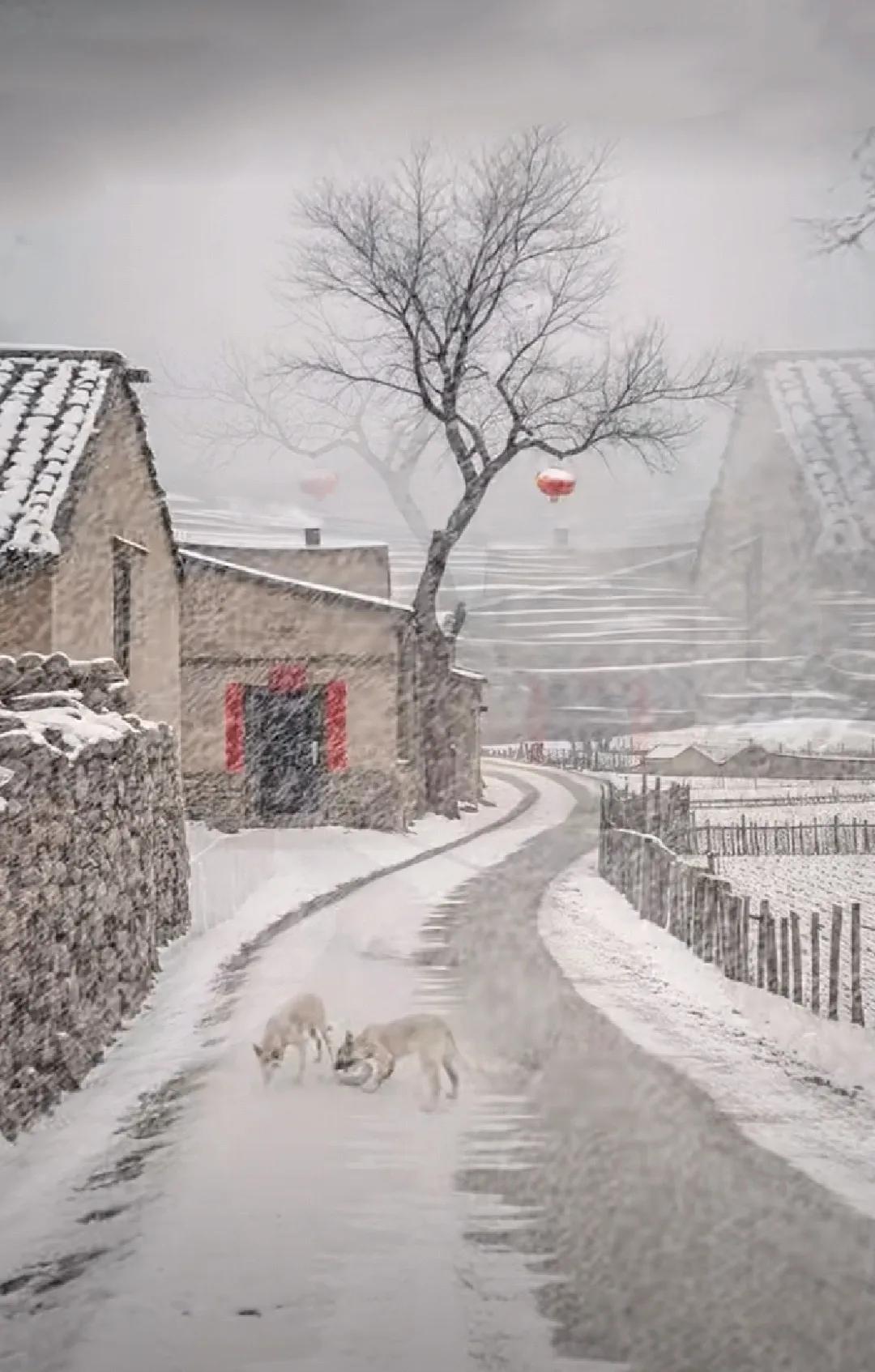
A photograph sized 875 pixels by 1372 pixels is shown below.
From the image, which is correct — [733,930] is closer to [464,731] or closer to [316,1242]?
[464,731]

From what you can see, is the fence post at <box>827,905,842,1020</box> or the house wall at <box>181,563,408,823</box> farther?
the fence post at <box>827,905,842,1020</box>

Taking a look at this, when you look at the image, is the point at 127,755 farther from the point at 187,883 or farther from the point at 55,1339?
the point at 55,1339

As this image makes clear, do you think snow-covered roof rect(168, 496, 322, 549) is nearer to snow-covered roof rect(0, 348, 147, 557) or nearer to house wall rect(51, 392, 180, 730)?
snow-covered roof rect(0, 348, 147, 557)

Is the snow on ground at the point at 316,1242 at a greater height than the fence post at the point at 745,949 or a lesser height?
lesser

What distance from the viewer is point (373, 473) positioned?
9.14 ft

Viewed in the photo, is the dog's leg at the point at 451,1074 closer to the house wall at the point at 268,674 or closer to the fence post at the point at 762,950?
the house wall at the point at 268,674

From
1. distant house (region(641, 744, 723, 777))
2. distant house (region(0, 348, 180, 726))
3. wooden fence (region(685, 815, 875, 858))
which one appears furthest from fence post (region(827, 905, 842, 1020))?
distant house (region(0, 348, 180, 726))

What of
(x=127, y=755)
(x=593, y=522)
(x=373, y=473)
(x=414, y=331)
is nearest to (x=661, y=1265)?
(x=593, y=522)

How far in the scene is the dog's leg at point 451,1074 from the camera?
2.40 meters

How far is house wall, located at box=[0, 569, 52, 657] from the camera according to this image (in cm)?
459

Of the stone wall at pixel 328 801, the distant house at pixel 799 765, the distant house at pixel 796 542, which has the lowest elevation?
the stone wall at pixel 328 801

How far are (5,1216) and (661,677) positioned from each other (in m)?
1.57

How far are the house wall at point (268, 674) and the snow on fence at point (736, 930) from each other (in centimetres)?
104

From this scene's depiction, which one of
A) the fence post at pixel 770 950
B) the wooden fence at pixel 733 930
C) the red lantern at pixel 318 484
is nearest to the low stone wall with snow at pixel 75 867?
the red lantern at pixel 318 484
